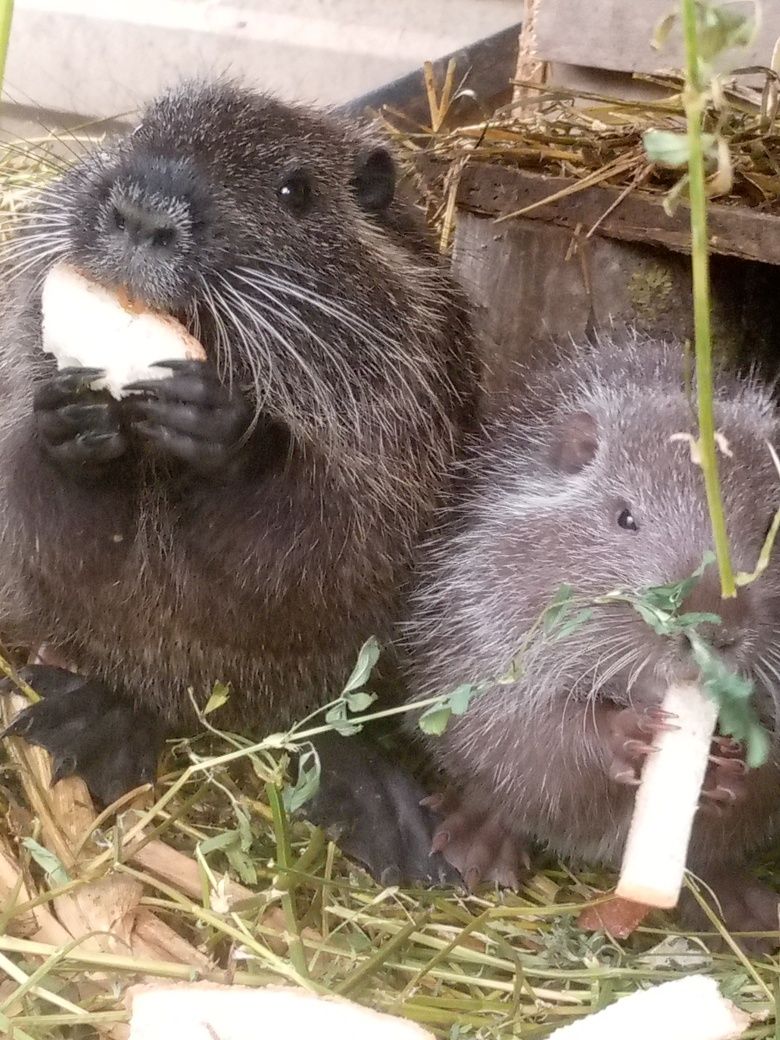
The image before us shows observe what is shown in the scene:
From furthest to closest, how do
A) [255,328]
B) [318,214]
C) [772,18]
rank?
[772,18] < [318,214] < [255,328]

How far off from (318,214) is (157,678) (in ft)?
3.28

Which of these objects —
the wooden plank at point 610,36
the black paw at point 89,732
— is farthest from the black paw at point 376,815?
the wooden plank at point 610,36

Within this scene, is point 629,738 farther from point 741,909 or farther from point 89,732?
point 89,732

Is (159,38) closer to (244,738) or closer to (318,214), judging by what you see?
(318,214)

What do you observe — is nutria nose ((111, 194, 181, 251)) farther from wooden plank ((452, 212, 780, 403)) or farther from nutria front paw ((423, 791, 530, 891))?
nutria front paw ((423, 791, 530, 891))

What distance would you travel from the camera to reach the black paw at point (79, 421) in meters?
1.89

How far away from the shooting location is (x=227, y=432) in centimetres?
187

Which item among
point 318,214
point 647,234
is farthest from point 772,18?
point 318,214

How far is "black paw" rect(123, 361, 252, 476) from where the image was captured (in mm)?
1818

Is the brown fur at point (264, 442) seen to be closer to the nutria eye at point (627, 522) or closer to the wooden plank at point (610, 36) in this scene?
the nutria eye at point (627, 522)

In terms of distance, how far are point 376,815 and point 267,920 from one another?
1.08 ft

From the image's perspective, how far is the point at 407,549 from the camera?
229 cm

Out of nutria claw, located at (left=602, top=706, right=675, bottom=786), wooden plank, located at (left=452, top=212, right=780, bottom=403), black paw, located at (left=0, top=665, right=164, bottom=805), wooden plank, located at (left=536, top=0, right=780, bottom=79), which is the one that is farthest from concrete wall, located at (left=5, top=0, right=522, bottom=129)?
nutria claw, located at (left=602, top=706, right=675, bottom=786)

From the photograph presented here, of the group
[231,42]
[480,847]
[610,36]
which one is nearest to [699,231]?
[480,847]
